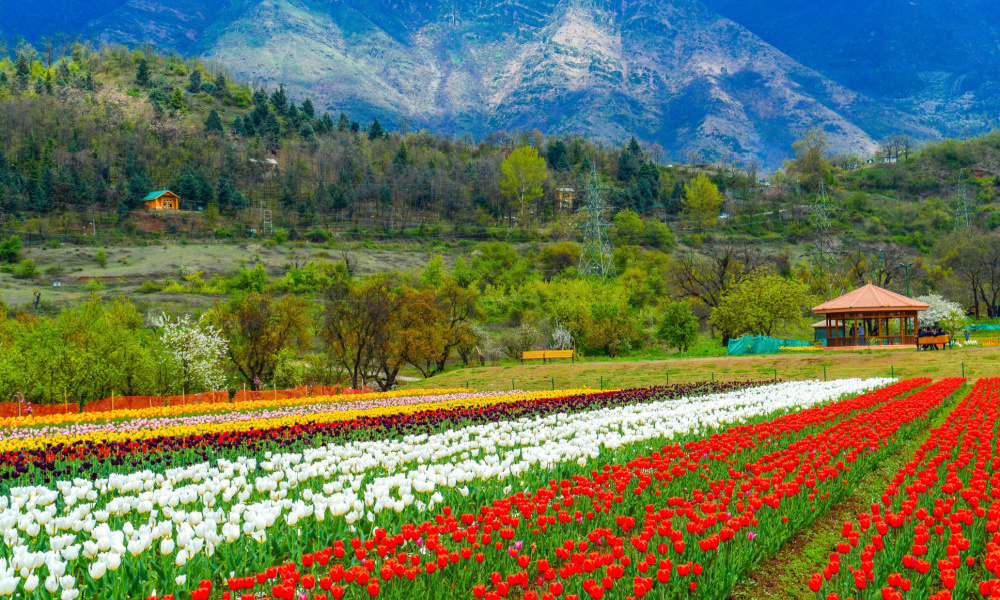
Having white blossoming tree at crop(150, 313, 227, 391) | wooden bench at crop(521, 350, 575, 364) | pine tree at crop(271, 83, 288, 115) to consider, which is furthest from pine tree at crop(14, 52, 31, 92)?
wooden bench at crop(521, 350, 575, 364)

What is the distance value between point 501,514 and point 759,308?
4626cm

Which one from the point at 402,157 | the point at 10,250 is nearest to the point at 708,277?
the point at 10,250

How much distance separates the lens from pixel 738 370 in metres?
32.5

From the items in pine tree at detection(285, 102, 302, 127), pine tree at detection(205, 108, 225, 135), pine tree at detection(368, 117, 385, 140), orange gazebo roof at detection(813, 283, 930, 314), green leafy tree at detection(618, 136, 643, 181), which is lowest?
orange gazebo roof at detection(813, 283, 930, 314)

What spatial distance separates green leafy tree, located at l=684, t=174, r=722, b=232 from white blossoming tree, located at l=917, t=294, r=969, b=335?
196ft

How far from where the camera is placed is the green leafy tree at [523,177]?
4587 inches

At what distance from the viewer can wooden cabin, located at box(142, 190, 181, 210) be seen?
99062 millimetres

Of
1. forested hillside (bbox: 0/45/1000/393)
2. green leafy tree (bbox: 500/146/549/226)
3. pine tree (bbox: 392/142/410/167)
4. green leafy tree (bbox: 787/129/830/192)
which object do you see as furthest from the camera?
green leafy tree (bbox: 787/129/830/192)

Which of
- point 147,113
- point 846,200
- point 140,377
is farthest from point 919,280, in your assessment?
point 147,113

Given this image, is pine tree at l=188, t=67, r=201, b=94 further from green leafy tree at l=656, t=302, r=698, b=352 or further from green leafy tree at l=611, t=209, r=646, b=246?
green leafy tree at l=656, t=302, r=698, b=352

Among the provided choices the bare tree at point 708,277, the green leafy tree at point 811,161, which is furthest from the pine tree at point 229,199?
the green leafy tree at point 811,161

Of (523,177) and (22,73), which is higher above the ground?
(22,73)

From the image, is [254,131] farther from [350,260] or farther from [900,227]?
[900,227]

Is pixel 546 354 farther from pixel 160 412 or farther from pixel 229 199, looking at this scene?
pixel 229 199
